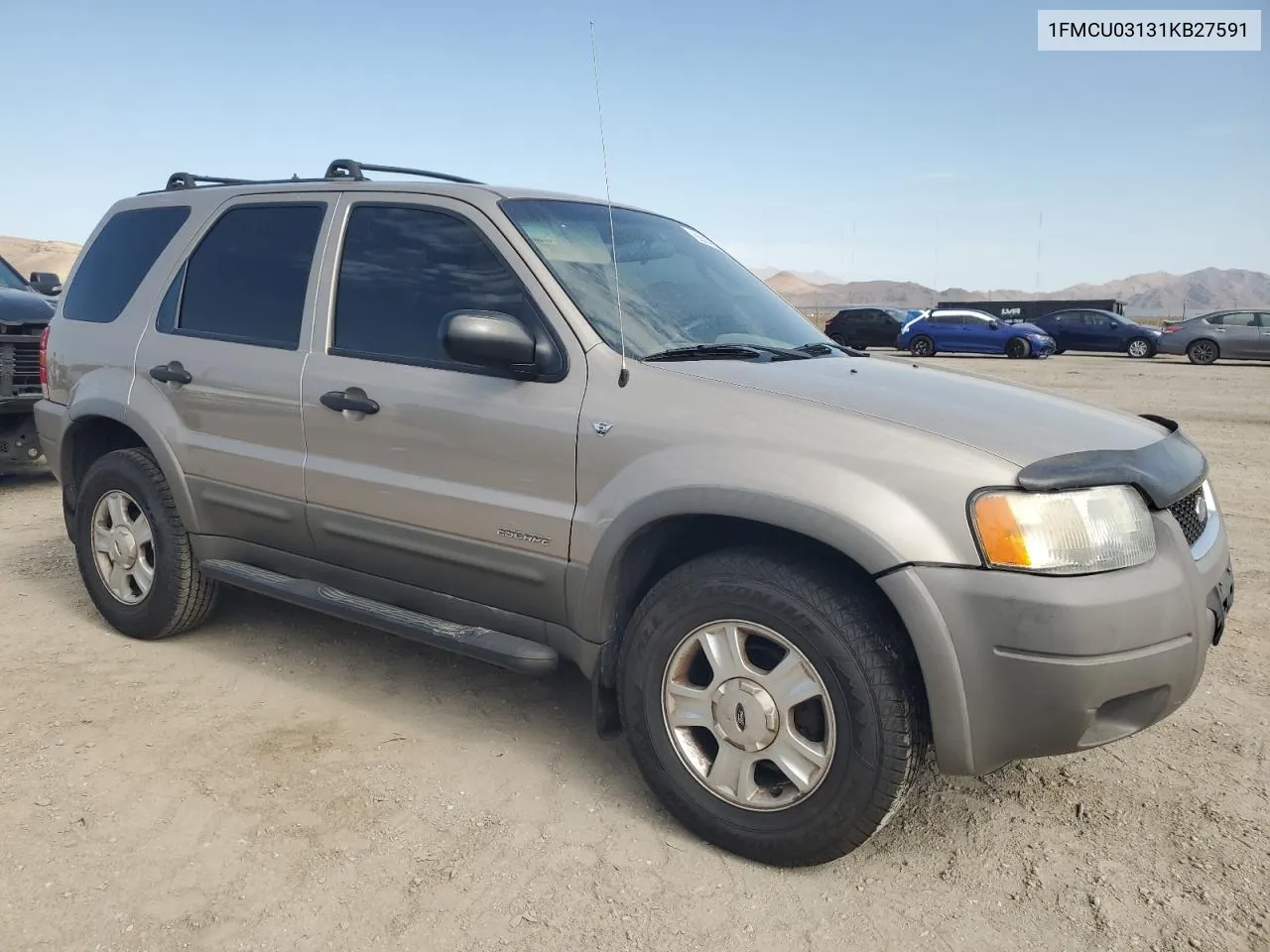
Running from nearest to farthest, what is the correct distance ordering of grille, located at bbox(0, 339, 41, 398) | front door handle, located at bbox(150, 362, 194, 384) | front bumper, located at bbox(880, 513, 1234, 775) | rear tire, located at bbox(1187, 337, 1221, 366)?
front bumper, located at bbox(880, 513, 1234, 775)
front door handle, located at bbox(150, 362, 194, 384)
grille, located at bbox(0, 339, 41, 398)
rear tire, located at bbox(1187, 337, 1221, 366)

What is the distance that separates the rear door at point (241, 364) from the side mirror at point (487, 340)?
3.44 feet

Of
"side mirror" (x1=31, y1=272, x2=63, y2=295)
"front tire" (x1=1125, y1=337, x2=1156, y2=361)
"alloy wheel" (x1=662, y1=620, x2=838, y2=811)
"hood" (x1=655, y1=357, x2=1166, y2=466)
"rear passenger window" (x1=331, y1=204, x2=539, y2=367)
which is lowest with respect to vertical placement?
"alloy wheel" (x1=662, y1=620, x2=838, y2=811)

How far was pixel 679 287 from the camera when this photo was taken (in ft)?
11.8

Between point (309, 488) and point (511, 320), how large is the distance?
1189 millimetres

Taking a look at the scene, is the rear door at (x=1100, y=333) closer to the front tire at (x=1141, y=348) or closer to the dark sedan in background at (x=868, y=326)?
the front tire at (x=1141, y=348)

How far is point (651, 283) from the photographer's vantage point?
3508 mm

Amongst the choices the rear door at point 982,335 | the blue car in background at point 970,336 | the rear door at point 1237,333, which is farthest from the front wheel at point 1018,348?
the rear door at point 1237,333

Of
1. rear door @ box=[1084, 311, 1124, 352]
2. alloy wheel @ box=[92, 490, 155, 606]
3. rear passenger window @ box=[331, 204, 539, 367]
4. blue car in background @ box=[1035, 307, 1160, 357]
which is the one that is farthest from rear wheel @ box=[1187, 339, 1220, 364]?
alloy wheel @ box=[92, 490, 155, 606]

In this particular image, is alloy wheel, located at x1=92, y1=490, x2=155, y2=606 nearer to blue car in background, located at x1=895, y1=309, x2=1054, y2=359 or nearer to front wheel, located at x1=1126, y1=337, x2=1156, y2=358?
blue car in background, located at x1=895, y1=309, x2=1054, y2=359

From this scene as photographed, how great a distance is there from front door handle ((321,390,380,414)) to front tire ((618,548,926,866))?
4.06 ft

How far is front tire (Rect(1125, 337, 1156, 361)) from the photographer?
2486 cm

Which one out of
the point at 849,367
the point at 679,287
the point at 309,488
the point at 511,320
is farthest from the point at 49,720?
the point at 849,367

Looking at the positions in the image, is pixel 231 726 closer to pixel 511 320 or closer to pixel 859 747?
pixel 511 320

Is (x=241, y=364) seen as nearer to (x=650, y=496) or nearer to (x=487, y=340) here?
(x=487, y=340)
